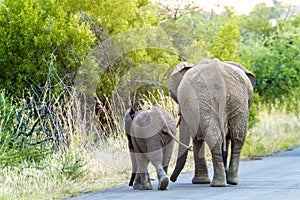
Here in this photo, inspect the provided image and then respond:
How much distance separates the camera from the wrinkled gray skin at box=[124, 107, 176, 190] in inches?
514

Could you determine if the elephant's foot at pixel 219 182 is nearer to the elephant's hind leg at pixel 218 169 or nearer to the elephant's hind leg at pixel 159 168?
the elephant's hind leg at pixel 218 169

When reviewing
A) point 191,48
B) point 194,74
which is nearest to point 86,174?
point 194,74

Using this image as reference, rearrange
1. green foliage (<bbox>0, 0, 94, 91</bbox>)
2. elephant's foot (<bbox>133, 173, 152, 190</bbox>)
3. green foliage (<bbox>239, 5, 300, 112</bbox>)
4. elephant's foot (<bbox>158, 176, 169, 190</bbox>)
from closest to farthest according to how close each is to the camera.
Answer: elephant's foot (<bbox>158, 176, 169, 190</bbox>)
elephant's foot (<bbox>133, 173, 152, 190</bbox>)
green foliage (<bbox>0, 0, 94, 91</bbox>)
green foliage (<bbox>239, 5, 300, 112</bbox>)

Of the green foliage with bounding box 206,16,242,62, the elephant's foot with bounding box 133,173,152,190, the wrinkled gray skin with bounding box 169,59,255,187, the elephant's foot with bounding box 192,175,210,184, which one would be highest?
the green foliage with bounding box 206,16,242,62

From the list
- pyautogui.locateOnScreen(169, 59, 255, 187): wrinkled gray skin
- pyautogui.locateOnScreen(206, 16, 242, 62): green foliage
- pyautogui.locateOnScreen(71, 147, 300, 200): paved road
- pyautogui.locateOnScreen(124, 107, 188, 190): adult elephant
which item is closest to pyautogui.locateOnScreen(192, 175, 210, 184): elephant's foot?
pyautogui.locateOnScreen(169, 59, 255, 187): wrinkled gray skin

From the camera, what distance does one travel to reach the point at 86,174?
14742 millimetres

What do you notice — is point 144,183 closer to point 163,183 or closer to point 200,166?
point 163,183

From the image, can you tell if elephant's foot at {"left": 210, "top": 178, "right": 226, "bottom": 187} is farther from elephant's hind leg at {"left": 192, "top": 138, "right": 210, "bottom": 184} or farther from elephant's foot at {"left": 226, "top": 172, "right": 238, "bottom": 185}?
elephant's hind leg at {"left": 192, "top": 138, "right": 210, "bottom": 184}

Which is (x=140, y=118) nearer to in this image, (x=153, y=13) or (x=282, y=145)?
(x=153, y=13)

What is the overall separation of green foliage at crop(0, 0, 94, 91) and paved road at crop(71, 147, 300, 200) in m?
4.49

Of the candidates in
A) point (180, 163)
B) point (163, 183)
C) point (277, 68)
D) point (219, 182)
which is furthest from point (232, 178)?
point (277, 68)

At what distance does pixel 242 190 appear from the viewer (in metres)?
12.5

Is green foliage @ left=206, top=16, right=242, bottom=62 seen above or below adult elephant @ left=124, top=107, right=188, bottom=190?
above

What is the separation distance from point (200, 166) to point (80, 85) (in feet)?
17.7
